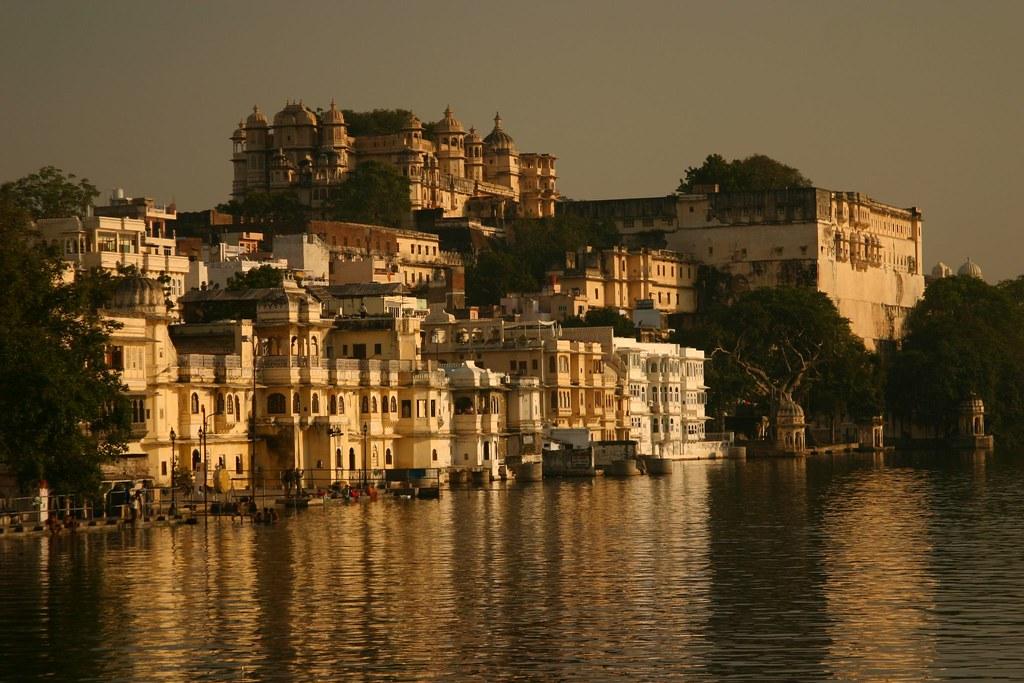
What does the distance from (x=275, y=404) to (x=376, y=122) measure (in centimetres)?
10952

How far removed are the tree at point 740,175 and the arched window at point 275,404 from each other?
10127 cm

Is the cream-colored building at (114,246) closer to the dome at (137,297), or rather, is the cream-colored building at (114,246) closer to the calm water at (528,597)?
the dome at (137,297)

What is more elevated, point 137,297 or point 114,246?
point 114,246

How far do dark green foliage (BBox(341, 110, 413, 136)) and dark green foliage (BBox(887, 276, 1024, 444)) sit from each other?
157 ft

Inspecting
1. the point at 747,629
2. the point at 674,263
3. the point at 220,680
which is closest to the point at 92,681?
the point at 220,680

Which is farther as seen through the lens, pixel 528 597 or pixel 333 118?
pixel 333 118

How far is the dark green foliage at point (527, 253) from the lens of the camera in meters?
155

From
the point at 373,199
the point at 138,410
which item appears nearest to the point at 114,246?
the point at 138,410

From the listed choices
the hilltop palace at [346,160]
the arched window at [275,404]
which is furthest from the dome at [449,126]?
the arched window at [275,404]

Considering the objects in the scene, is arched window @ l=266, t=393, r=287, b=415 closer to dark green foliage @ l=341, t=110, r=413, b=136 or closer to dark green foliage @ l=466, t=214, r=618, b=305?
dark green foliage @ l=466, t=214, r=618, b=305

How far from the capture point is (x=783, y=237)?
17438 centimetres

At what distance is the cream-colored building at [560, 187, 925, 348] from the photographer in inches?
6850

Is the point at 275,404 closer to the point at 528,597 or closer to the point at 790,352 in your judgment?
the point at 528,597

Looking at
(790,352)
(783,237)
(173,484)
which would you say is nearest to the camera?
(173,484)
